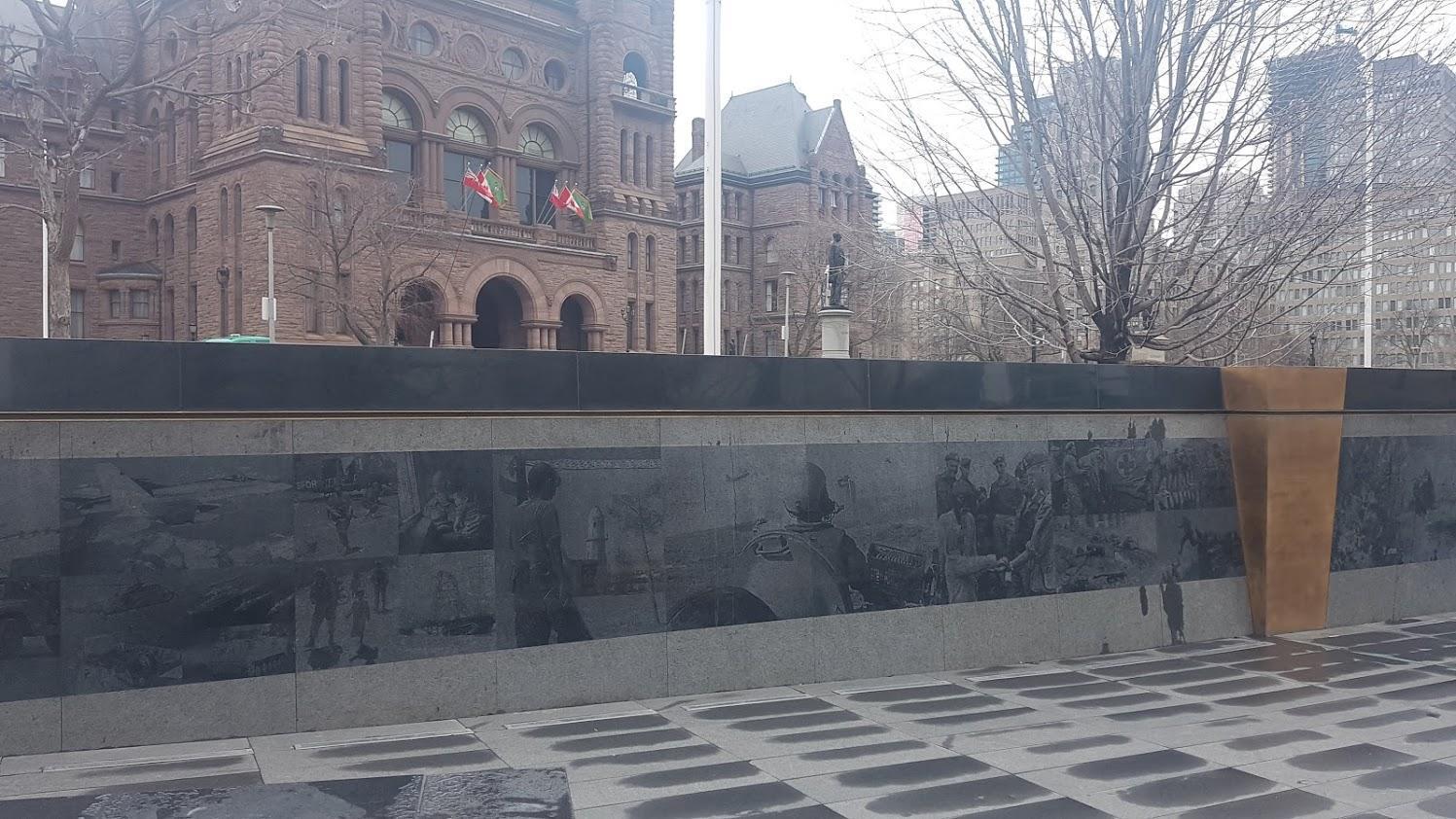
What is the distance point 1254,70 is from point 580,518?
1134 cm

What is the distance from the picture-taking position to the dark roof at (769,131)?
79125mm

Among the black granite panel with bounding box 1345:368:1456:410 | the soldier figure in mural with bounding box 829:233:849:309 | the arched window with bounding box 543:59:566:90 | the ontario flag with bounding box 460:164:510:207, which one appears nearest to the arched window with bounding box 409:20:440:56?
the arched window with bounding box 543:59:566:90

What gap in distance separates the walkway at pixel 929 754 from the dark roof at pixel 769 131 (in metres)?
70.7

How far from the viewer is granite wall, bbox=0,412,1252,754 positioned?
6.98 m

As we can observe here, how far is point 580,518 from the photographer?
8.51 m

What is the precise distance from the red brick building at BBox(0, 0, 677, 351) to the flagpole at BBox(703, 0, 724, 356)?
23051mm

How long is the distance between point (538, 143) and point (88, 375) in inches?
2003

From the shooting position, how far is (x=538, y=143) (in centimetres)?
5588

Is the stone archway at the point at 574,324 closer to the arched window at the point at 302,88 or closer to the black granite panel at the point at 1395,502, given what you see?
the arched window at the point at 302,88

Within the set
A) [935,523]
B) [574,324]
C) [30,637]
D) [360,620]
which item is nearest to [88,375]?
[30,637]

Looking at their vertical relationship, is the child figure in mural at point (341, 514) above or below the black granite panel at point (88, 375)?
below

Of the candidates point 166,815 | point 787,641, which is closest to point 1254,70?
point 787,641

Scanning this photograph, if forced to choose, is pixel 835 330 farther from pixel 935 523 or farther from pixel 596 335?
pixel 596 335

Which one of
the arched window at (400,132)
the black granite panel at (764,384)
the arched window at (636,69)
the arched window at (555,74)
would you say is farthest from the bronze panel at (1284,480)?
the arched window at (636,69)
